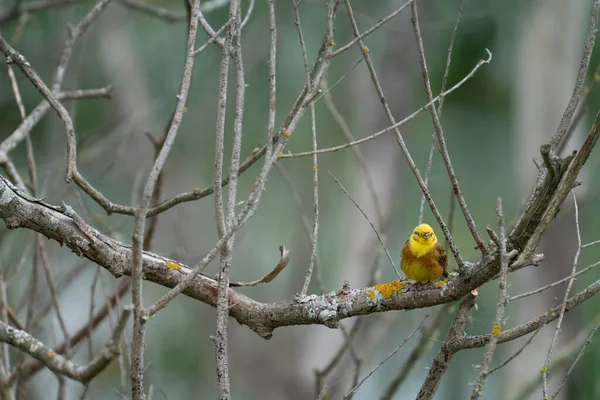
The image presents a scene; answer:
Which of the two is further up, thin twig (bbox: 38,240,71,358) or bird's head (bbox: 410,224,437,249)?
thin twig (bbox: 38,240,71,358)

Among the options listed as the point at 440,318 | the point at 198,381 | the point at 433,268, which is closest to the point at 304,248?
the point at 198,381

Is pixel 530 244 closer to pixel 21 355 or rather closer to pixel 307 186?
pixel 21 355

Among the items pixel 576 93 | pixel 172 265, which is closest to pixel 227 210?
pixel 172 265

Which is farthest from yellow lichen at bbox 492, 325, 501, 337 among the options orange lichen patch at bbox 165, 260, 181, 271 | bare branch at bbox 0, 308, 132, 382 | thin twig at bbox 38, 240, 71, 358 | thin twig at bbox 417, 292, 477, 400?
thin twig at bbox 38, 240, 71, 358

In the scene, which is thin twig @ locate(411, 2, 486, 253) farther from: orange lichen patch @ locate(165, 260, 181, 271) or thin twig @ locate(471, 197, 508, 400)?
orange lichen patch @ locate(165, 260, 181, 271)

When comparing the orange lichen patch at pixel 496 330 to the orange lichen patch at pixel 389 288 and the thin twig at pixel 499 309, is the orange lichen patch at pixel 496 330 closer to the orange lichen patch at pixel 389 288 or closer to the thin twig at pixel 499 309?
the thin twig at pixel 499 309

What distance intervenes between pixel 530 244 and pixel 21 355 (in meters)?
2.60

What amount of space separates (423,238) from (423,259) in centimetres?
25

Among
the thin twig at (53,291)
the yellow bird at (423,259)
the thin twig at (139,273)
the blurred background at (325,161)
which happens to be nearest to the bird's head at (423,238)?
the yellow bird at (423,259)

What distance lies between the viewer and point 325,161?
64.1 feet

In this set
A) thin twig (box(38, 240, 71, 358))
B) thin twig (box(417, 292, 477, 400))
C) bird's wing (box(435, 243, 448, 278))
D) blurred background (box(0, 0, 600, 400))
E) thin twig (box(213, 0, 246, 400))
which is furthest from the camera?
blurred background (box(0, 0, 600, 400))

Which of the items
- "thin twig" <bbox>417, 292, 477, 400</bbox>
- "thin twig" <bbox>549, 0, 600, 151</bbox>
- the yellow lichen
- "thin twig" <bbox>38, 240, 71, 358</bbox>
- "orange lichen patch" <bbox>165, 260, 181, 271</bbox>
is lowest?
the yellow lichen

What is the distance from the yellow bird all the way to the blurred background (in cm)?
191

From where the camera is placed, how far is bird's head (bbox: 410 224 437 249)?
2.96 metres
